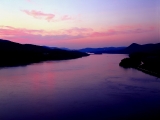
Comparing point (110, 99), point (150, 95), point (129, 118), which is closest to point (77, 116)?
point (129, 118)

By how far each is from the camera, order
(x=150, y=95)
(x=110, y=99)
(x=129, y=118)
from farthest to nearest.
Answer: (x=150, y=95)
(x=110, y=99)
(x=129, y=118)

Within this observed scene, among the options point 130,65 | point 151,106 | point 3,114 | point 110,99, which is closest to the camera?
point 3,114

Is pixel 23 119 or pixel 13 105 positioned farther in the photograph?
pixel 13 105

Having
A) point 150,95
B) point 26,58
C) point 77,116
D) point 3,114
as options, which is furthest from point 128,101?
point 26,58

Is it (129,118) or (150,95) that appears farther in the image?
(150,95)

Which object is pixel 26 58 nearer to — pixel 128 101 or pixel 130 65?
pixel 130 65

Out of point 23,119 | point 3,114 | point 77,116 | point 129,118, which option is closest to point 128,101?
point 129,118

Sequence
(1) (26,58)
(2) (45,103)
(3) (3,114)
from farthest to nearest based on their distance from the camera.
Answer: (1) (26,58) → (2) (45,103) → (3) (3,114)

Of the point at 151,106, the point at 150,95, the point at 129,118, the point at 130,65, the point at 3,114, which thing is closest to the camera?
the point at 129,118

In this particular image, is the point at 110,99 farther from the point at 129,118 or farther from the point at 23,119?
the point at 23,119
